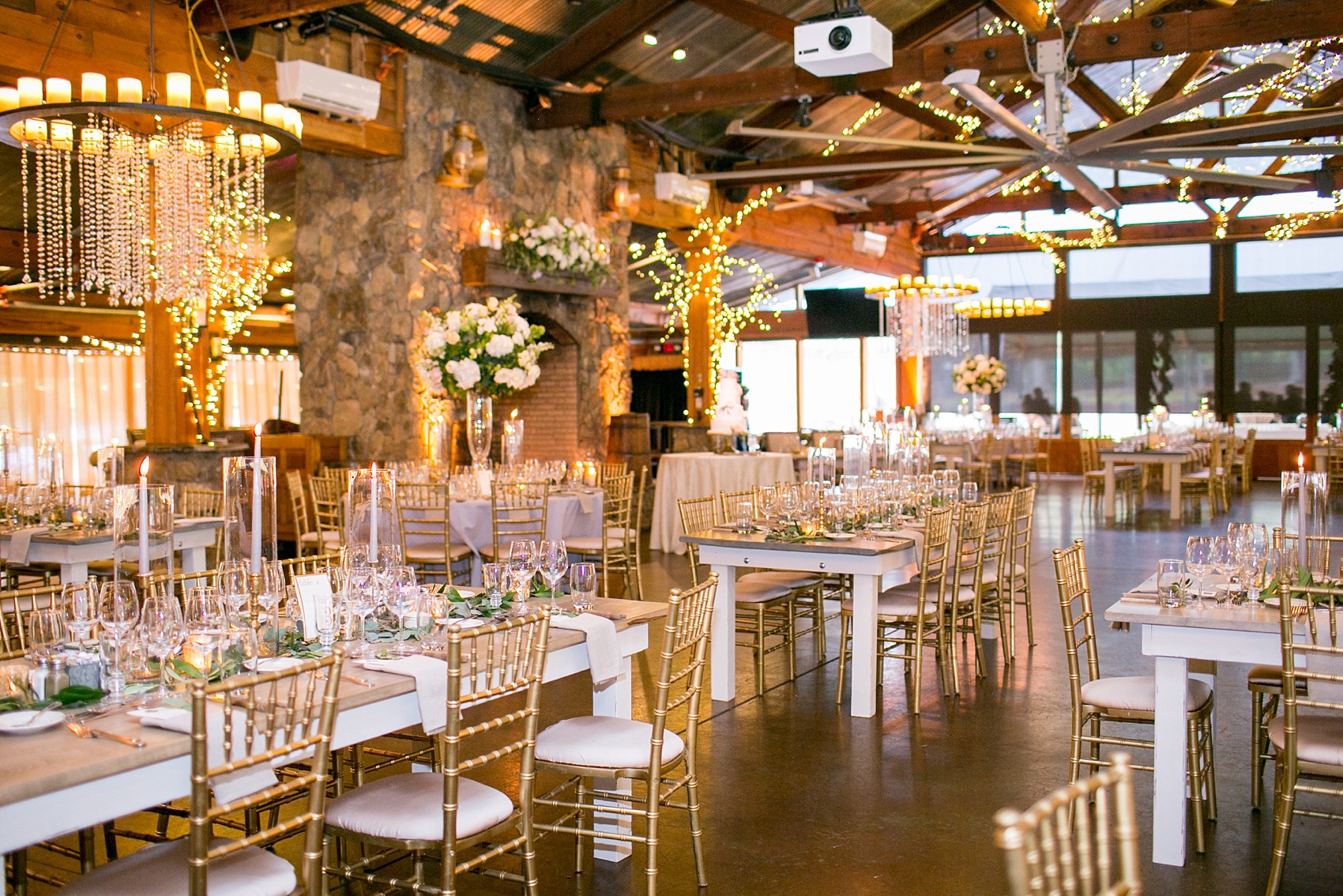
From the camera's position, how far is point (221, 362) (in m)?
12.1

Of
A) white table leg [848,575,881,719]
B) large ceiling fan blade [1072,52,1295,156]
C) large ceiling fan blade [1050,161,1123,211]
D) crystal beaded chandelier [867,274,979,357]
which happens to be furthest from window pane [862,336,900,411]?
white table leg [848,575,881,719]

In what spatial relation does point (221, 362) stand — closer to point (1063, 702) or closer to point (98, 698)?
point (1063, 702)

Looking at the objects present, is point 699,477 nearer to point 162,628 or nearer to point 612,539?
point 612,539

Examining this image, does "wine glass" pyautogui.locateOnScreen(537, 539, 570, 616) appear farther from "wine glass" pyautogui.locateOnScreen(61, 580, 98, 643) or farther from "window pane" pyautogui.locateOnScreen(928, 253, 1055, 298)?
"window pane" pyautogui.locateOnScreen(928, 253, 1055, 298)

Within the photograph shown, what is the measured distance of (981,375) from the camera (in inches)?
800

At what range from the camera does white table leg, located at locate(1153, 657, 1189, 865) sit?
3795mm

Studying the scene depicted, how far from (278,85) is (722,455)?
5216mm

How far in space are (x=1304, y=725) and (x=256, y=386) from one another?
18078 mm

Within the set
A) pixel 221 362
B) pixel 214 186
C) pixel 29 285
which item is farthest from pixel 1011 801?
pixel 29 285

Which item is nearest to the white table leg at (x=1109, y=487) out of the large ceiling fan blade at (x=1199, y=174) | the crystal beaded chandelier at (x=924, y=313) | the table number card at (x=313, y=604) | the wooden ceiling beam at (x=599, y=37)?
the crystal beaded chandelier at (x=924, y=313)

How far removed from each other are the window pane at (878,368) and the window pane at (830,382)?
0.21 metres

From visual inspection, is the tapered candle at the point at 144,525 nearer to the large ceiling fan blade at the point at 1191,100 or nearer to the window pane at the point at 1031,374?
the large ceiling fan blade at the point at 1191,100

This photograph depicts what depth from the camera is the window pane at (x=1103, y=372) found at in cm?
2147

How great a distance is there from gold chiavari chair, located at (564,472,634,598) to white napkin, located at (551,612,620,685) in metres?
4.29
